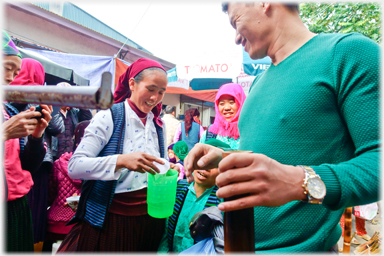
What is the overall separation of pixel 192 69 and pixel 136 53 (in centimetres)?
595

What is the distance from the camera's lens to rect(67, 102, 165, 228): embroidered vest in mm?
1484

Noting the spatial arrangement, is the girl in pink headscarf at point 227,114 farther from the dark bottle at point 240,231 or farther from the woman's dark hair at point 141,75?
the dark bottle at point 240,231

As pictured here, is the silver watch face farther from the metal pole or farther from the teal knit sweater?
the metal pole

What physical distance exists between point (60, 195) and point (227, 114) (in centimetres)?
235

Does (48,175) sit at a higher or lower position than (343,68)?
lower

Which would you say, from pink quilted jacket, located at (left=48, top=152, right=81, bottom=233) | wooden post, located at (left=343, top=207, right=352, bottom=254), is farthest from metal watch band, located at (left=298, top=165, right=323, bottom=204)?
pink quilted jacket, located at (left=48, top=152, right=81, bottom=233)

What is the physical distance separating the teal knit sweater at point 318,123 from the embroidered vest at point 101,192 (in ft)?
3.50

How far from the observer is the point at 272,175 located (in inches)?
20.3

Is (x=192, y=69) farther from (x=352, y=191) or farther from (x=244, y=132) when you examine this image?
(x=352, y=191)

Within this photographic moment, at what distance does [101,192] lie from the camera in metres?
1.51

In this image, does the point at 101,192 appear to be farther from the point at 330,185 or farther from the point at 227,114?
the point at 227,114

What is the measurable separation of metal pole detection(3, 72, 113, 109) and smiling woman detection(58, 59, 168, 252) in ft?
3.10

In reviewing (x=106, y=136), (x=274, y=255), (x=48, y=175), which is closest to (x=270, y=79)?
Answer: (x=274, y=255)

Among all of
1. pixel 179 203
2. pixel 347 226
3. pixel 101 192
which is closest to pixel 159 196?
pixel 179 203
